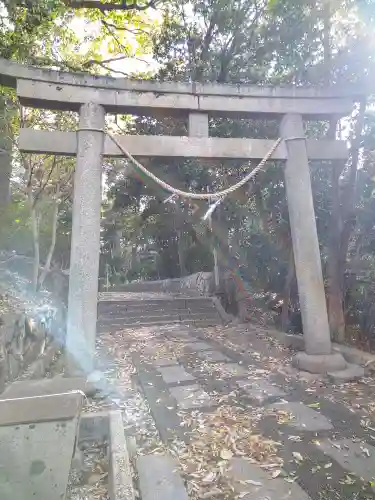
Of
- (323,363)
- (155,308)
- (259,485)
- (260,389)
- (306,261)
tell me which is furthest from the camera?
(155,308)

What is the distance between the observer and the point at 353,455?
339 centimetres

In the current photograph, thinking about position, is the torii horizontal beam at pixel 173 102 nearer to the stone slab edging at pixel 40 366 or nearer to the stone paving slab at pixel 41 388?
the stone slab edging at pixel 40 366

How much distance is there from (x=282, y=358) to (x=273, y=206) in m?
4.04

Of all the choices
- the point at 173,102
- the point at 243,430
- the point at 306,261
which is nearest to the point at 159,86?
the point at 173,102

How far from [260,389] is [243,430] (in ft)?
4.77

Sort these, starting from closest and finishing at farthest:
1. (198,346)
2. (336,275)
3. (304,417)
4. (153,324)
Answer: (304,417)
(336,275)
(198,346)
(153,324)

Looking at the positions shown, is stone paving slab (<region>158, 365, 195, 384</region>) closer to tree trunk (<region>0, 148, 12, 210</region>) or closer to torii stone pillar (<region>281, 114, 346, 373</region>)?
torii stone pillar (<region>281, 114, 346, 373</region>)

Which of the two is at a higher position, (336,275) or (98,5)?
(98,5)

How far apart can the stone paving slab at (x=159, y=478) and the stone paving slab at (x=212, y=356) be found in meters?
3.88

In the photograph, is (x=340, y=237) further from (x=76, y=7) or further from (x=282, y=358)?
(x=76, y=7)

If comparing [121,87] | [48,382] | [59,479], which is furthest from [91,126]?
[59,479]

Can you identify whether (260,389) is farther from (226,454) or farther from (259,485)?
(259,485)

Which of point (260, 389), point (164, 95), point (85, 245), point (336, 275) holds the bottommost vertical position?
point (260, 389)

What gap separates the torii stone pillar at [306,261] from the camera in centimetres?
595
